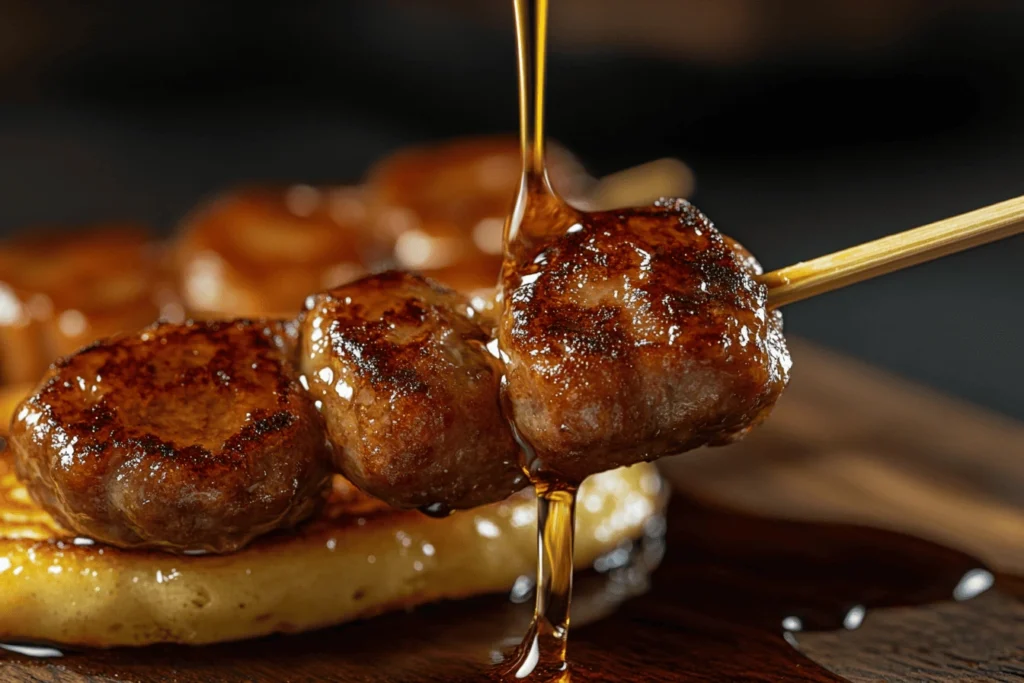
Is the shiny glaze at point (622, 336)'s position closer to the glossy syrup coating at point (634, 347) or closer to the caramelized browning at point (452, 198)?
the glossy syrup coating at point (634, 347)

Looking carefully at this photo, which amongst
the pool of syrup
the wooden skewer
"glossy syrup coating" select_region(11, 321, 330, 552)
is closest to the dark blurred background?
the pool of syrup

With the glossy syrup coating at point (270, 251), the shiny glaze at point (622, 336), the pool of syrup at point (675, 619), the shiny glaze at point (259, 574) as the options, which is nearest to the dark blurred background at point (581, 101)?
the glossy syrup coating at point (270, 251)

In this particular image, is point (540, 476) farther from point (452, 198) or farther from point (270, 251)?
point (452, 198)

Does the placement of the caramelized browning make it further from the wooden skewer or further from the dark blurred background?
the wooden skewer

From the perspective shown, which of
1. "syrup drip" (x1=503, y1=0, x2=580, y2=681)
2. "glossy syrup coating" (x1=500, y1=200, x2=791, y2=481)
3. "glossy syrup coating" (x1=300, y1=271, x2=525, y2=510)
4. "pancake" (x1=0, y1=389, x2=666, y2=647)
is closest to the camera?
"glossy syrup coating" (x1=500, y1=200, x2=791, y2=481)

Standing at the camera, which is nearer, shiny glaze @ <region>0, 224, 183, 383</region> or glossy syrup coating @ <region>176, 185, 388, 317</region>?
shiny glaze @ <region>0, 224, 183, 383</region>

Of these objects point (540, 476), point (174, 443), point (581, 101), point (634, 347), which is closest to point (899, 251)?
point (634, 347)

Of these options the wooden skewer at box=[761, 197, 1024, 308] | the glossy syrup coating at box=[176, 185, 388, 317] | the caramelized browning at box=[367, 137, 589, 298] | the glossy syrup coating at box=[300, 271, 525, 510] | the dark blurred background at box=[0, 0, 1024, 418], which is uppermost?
the dark blurred background at box=[0, 0, 1024, 418]

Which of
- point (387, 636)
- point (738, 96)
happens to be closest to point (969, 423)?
point (387, 636)
